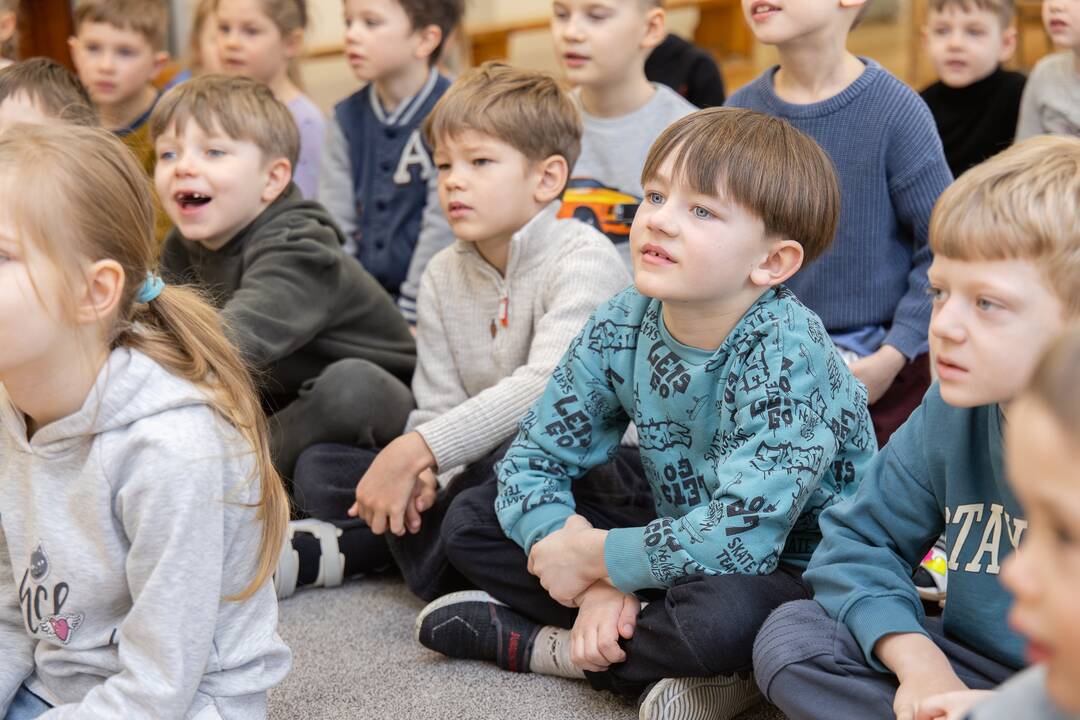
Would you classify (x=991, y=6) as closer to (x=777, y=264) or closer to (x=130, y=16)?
(x=777, y=264)

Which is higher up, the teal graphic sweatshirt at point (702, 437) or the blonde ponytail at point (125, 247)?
the blonde ponytail at point (125, 247)

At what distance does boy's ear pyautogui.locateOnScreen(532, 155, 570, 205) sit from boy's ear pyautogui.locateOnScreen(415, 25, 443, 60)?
2.44ft

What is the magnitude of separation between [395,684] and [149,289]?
0.50 m

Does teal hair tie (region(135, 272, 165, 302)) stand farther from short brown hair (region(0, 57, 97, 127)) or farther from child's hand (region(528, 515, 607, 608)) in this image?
short brown hair (region(0, 57, 97, 127))

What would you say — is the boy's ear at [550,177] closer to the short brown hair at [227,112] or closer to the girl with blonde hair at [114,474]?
the short brown hair at [227,112]

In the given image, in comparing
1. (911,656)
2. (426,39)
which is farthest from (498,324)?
(426,39)

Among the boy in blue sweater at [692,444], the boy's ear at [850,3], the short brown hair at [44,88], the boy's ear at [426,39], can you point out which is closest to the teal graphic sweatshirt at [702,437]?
the boy in blue sweater at [692,444]

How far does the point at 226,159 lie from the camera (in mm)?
1683

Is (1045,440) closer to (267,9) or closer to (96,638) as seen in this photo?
(96,638)

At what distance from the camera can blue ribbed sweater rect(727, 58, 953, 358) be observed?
1572 mm

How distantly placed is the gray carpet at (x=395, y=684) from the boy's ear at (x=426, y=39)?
1173 mm

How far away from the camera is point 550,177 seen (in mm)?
1612

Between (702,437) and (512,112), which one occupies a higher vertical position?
(512,112)

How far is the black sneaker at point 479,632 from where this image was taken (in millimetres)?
1288
